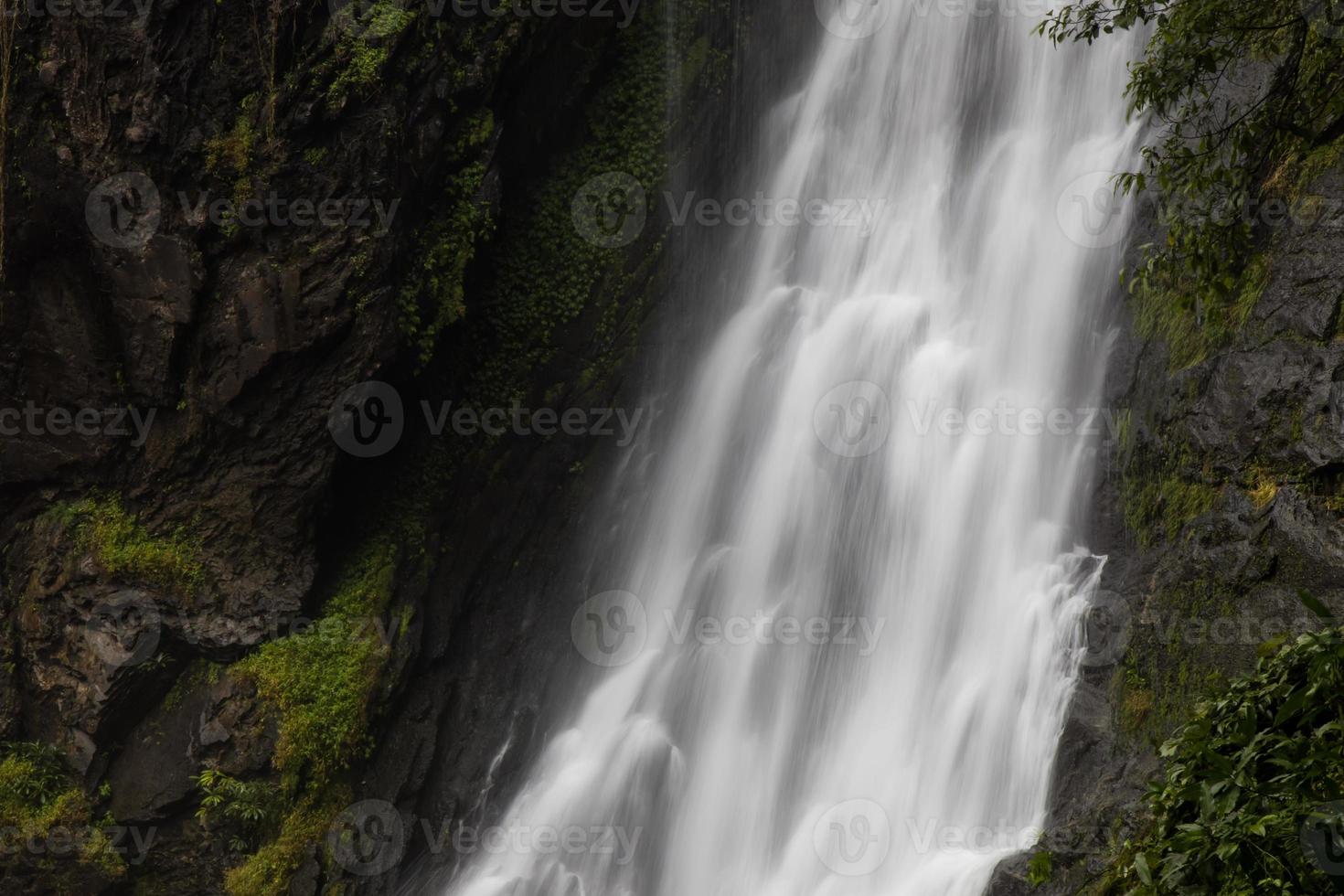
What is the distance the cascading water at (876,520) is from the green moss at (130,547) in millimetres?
4411

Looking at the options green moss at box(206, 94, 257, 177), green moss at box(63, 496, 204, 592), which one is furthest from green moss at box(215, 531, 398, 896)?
green moss at box(206, 94, 257, 177)

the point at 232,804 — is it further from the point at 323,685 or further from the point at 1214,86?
the point at 1214,86

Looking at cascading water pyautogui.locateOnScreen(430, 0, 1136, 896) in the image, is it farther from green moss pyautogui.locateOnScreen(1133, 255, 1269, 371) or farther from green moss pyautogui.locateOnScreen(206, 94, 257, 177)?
green moss pyautogui.locateOnScreen(206, 94, 257, 177)

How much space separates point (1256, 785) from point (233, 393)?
994cm

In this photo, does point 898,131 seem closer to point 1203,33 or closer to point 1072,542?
point 1072,542

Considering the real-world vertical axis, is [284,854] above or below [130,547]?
below

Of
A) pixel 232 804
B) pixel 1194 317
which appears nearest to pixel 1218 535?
pixel 1194 317

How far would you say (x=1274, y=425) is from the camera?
8.01m

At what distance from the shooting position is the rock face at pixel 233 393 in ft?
35.4

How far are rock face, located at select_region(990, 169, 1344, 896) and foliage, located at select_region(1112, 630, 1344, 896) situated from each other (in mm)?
2268

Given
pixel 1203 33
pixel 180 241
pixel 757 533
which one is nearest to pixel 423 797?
pixel 757 533

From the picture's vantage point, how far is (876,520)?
11.5 metres

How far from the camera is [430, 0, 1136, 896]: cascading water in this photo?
9.85 meters

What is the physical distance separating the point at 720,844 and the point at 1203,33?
8138 mm
